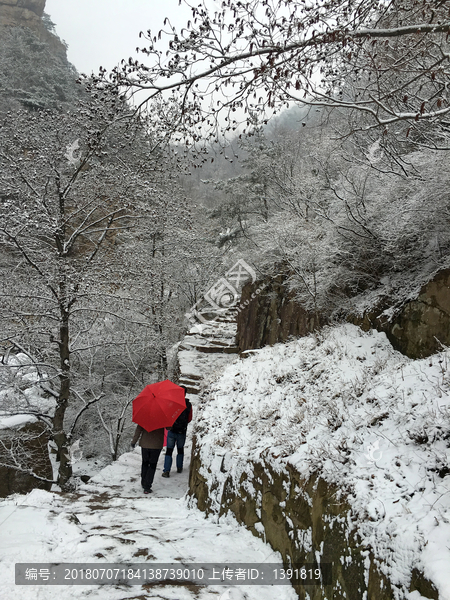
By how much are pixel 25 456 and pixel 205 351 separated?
662 cm

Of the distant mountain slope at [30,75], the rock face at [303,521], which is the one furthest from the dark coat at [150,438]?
the distant mountain slope at [30,75]

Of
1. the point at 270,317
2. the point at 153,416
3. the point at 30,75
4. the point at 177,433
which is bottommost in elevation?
the point at 177,433

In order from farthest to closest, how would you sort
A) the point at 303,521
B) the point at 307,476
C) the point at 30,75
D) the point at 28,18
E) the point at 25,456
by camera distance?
the point at 28,18 → the point at 30,75 → the point at 25,456 → the point at 307,476 → the point at 303,521

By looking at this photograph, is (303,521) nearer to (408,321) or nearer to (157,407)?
(157,407)

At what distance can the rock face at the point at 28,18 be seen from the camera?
46250mm

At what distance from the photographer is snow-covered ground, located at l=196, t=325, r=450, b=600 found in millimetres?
1986

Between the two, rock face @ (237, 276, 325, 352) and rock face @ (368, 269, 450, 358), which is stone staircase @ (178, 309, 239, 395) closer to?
rock face @ (237, 276, 325, 352)

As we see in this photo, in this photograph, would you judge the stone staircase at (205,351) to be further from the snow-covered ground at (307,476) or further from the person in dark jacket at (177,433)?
the snow-covered ground at (307,476)

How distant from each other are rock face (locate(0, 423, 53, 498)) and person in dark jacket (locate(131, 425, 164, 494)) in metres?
4.55

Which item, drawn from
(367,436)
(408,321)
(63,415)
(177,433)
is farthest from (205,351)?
(367,436)

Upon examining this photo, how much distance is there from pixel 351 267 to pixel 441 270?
7.05ft

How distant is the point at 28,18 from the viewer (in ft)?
155

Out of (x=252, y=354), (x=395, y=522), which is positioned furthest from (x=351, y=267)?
(x=395, y=522)

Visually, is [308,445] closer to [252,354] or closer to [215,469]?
[215,469]
